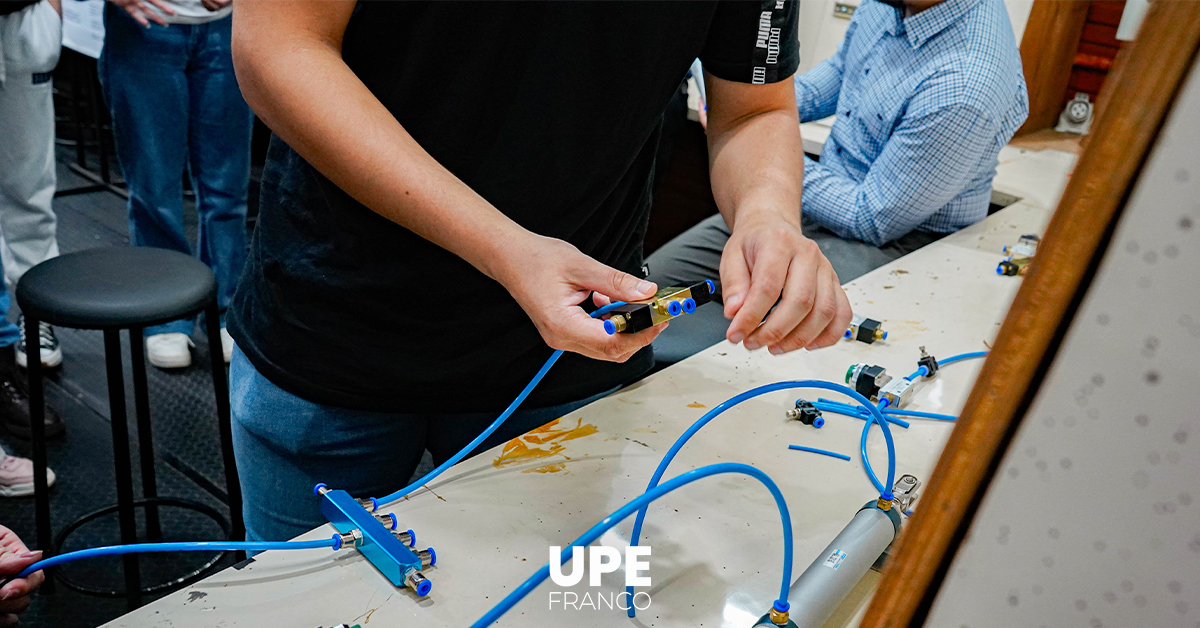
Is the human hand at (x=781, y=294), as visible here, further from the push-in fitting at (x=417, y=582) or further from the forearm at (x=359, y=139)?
the push-in fitting at (x=417, y=582)

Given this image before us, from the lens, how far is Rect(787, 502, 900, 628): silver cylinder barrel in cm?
71

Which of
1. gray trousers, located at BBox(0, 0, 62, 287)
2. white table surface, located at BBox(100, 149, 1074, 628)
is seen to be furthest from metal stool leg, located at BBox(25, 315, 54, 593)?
white table surface, located at BBox(100, 149, 1074, 628)

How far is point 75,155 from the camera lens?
14.1 ft

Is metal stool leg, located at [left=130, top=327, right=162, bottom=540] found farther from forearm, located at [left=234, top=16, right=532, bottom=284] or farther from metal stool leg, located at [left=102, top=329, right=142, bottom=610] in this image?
forearm, located at [left=234, top=16, right=532, bottom=284]

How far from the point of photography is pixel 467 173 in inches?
32.4

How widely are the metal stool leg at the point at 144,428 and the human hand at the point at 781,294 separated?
1.19 meters

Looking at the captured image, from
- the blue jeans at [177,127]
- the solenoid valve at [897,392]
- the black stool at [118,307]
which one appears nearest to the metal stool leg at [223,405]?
the black stool at [118,307]

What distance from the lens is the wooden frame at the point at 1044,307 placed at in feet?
0.73

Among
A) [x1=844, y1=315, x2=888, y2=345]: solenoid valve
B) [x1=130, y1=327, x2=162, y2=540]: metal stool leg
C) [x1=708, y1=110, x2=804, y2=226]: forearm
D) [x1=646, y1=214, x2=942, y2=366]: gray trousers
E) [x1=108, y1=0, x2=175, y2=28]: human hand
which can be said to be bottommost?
[x1=130, y1=327, x2=162, y2=540]: metal stool leg

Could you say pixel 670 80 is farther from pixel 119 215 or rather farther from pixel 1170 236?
pixel 119 215

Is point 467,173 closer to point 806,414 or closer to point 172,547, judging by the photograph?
point 172,547

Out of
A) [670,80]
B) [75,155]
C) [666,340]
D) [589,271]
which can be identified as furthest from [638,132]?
[75,155]

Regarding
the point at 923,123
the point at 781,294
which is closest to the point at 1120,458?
the point at 781,294

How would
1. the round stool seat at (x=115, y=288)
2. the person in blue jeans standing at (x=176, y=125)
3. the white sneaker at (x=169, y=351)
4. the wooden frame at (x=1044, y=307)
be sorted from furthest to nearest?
the white sneaker at (x=169, y=351) → the person in blue jeans standing at (x=176, y=125) → the round stool seat at (x=115, y=288) → the wooden frame at (x=1044, y=307)
